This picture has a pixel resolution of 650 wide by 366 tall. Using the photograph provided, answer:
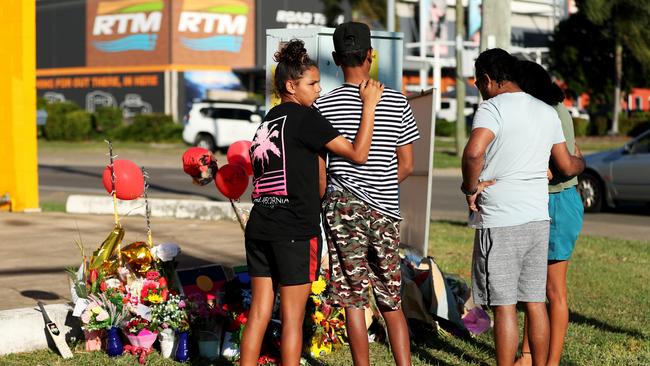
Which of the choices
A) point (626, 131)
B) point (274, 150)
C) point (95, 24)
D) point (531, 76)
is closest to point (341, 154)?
point (274, 150)

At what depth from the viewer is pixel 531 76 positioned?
5320 mm

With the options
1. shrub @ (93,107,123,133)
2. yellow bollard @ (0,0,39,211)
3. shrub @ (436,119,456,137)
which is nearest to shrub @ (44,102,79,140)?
shrub @ (93,107,123,133)

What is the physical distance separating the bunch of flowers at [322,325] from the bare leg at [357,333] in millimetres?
975

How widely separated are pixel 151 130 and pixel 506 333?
38.7 m

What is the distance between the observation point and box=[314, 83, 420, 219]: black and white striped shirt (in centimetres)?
517

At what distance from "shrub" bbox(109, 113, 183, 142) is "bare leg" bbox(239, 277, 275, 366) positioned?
3696 centimetres

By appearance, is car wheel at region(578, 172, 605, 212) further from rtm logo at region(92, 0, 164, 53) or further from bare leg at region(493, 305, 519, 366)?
rtm logo at region(92, 0, 164, 53)

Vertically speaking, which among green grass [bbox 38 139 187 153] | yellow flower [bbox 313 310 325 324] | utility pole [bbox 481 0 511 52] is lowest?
green grass [bbox 38 139 187 153]

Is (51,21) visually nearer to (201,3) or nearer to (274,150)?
(201,3)

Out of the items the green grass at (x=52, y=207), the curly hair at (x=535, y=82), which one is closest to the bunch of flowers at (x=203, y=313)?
the curly hair at (x=535, y=82)

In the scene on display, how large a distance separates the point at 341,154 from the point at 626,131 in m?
42.7

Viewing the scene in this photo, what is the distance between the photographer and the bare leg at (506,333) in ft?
17.0

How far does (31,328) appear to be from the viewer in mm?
6352

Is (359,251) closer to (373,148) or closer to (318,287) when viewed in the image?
(373,148)
